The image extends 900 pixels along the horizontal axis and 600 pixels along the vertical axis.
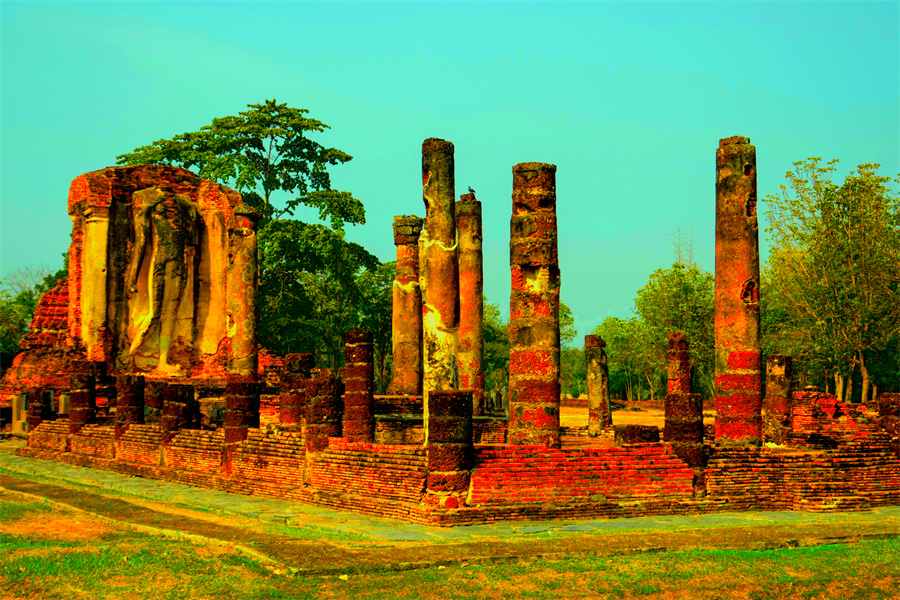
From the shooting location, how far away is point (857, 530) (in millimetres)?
11086

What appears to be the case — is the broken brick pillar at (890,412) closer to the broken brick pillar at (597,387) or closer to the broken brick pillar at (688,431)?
the broken brick pillar at (688,431)

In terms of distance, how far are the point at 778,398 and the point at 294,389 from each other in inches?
382

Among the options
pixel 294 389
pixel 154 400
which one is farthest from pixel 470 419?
pixel 154 400

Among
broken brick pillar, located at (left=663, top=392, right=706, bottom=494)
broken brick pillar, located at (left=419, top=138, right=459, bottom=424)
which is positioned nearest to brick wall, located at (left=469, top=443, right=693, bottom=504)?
broken brick pillar, located at (left=663, top=392, right=706, bottom=494)

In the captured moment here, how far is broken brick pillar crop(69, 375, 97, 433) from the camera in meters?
20.2

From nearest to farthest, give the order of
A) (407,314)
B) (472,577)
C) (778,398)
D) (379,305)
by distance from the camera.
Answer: (472,577)
(778,398)
(407,314)
(379,305)

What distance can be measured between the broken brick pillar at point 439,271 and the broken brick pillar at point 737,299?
4212mm

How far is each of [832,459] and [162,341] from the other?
59.5ft

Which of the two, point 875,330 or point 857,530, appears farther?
point 875,330

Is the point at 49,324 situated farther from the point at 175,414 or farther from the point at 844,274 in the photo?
the point at 844,274

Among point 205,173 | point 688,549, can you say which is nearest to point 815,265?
point 205,173

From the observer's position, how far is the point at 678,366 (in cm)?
1366

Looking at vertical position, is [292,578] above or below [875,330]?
below

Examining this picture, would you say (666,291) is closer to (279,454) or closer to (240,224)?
(240,224)
